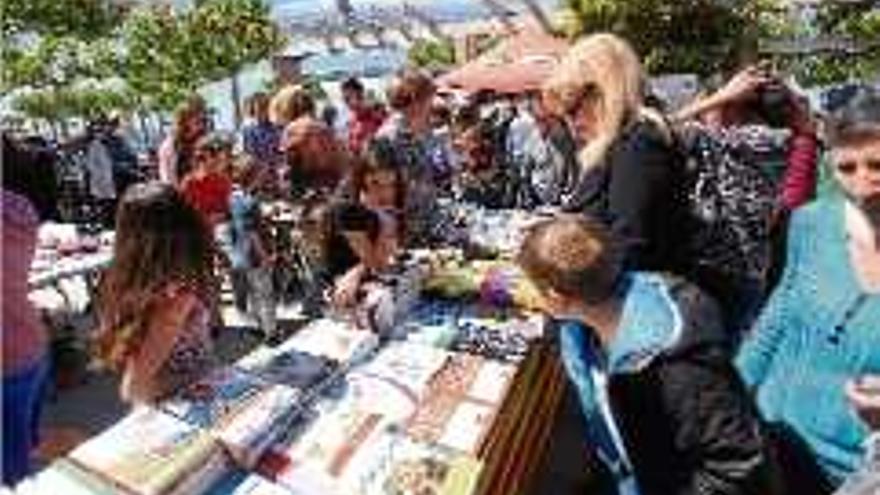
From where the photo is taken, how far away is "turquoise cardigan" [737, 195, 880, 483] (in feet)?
10.3

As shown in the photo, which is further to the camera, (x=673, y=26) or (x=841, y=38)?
(x=673, y=26)

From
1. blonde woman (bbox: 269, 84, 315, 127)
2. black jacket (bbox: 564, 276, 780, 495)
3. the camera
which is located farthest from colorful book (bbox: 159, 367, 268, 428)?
blonde woman (bbox: 269, 84, 315, 127)

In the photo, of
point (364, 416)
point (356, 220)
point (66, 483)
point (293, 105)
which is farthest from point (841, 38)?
point (66, 483)

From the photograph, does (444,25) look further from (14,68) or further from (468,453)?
(468,453)

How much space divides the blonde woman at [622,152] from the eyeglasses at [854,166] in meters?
0.96

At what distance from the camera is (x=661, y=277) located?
3203mm

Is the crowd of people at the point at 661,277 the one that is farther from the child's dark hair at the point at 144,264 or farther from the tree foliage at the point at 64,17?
the tree foliage at the point at 64,17

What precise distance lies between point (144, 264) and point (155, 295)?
9cm

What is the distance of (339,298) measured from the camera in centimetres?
443

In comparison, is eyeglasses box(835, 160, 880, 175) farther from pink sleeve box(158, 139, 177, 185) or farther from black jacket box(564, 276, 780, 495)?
pink sleeve box(158, 139, 177, 185)

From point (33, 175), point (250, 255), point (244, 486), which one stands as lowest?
point (250, 255)

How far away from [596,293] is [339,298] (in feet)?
4.95

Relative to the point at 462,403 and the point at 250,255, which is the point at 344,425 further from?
the point at 250,255

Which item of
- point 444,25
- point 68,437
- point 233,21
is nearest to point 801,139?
point 68,437
